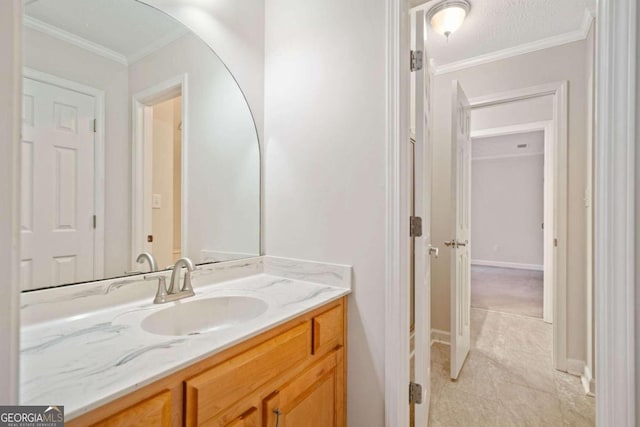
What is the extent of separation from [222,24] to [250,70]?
0.80ft

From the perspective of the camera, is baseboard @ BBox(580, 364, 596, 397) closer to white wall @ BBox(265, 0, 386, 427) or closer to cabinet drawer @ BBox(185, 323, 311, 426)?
white wall @ BBox(265, 0, 386, 427)

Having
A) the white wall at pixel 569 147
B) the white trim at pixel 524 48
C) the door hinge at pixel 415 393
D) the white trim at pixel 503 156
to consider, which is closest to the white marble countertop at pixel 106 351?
the door hinge at pixel 415 393

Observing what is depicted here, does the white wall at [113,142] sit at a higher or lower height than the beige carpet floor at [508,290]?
higher

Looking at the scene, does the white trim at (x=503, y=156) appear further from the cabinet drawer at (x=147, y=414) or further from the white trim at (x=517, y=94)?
the cabinet drawer at (x=147, y=414)

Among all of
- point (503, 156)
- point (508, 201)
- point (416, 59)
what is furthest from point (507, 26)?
point (508, 201)

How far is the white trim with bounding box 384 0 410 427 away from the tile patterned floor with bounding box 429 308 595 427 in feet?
2.08

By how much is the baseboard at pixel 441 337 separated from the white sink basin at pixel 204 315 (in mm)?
2026

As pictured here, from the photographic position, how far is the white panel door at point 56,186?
913mm

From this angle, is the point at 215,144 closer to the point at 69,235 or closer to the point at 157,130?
the point at 157,130

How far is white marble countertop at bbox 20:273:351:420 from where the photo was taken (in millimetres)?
576

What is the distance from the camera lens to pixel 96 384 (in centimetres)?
60

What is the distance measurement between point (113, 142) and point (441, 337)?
2.72m

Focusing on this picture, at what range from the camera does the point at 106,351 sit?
747 millimetres

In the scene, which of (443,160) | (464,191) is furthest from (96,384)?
(443,160)
